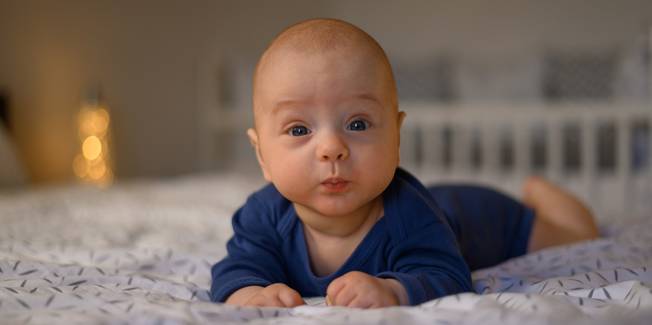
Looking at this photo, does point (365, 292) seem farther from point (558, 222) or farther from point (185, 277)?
point (558, 222)

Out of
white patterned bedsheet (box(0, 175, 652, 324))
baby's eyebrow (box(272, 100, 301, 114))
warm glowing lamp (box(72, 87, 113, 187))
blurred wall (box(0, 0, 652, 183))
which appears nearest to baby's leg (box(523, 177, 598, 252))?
white patterned bedsheet (box(0, 175, 652, 324))

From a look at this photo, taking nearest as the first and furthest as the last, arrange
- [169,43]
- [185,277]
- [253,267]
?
[253,267] < [185,277] < [169,43]

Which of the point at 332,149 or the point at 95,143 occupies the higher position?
the point at 95,143

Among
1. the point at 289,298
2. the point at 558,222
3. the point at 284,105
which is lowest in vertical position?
the point at 289,298

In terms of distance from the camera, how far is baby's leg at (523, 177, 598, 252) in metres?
1.21

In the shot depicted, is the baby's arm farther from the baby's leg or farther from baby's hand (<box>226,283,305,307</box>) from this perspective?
the baby's leg

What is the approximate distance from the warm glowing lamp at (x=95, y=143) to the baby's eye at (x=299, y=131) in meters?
2.32

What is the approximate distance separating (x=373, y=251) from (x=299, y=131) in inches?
7.2

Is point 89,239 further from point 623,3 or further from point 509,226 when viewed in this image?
point 623,3

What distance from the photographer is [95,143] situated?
292 centimetres

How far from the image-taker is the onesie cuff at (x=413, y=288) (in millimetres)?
704

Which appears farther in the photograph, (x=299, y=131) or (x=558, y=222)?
(x=558, y=222)

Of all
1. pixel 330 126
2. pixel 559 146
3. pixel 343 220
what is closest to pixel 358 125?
pixel 330 126

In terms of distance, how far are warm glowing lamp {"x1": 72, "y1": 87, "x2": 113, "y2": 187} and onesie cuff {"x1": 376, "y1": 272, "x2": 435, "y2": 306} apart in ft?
7.84
